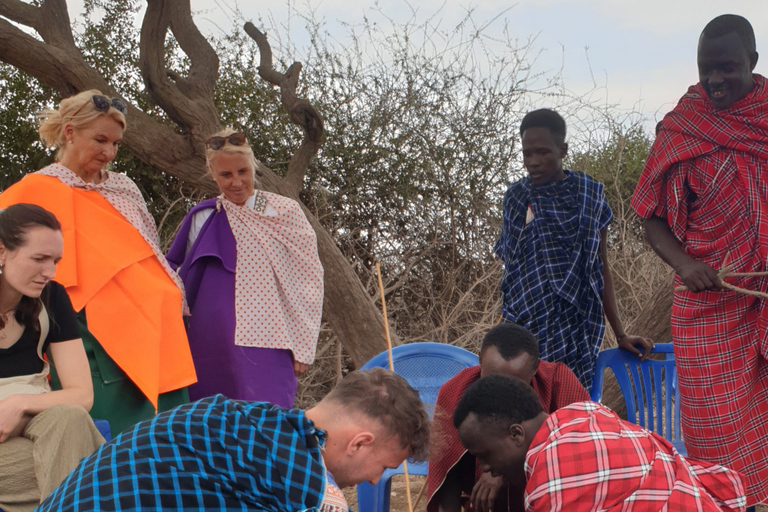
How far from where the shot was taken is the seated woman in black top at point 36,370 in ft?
8.13

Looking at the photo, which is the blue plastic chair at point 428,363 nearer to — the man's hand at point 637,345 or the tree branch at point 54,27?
the man's hand at point 637,345

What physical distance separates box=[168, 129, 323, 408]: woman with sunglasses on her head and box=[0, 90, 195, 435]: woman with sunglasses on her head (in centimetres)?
27

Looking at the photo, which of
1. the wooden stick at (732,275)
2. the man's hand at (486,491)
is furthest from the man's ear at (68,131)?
the wooden stick at (732,275)

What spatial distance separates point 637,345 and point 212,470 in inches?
93.4

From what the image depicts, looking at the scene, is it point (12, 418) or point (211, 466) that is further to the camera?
point (12, 418)

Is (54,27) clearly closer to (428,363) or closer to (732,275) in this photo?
(428,363)

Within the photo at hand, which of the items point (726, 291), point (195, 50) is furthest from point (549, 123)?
point (195, 50)

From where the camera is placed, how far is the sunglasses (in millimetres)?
3836

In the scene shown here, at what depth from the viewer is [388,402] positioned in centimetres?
194

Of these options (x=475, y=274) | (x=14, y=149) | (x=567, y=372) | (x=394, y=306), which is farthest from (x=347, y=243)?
(x=567, y=372)

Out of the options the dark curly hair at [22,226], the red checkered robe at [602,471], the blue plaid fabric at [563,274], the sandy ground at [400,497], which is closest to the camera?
the red checkered robe at [602,471]

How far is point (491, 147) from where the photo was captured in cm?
675

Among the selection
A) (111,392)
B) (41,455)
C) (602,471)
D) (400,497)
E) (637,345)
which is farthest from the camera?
(400,497)

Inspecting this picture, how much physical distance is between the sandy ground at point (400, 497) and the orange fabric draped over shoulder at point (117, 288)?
5.33 ft
